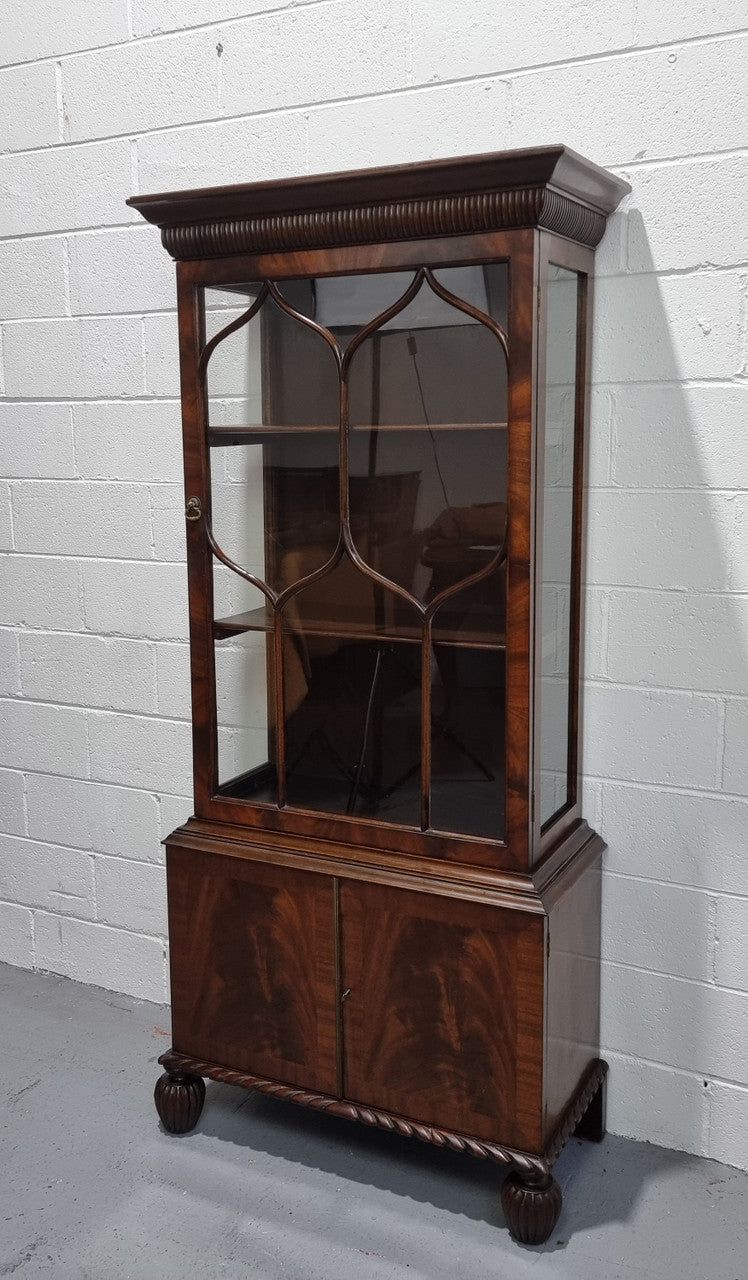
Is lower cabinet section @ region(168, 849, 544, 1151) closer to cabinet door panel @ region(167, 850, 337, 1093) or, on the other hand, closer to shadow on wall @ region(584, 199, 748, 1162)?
cabinet door panel @ region(167, 850, 337, 1093)

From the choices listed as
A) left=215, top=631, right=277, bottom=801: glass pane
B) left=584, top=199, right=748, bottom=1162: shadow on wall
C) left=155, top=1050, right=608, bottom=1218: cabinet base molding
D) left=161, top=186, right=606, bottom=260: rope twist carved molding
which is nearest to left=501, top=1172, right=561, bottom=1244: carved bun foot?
left=155, top=1050, right=608, bottom=1218: cabinet base molding

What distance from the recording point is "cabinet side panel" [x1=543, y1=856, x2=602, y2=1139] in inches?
66.3

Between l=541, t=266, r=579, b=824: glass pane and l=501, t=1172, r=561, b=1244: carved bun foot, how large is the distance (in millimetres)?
523

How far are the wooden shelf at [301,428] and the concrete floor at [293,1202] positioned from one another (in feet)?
3.77

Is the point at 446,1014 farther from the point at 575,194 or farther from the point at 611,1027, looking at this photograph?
the point at 575,194

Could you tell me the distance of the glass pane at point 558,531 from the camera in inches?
64.1

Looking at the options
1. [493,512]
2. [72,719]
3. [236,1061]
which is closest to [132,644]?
[72,719]

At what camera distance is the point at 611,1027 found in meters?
1.94

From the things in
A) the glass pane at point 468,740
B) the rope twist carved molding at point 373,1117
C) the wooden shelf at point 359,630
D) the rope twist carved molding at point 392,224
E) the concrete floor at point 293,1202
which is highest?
the rope twist carved molding at point 392,224

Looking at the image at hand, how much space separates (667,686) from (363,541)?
1.74 ft

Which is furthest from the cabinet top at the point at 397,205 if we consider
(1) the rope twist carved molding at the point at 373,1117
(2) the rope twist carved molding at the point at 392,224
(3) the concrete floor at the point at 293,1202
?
(3) the concrete floor at the point at 293,1202

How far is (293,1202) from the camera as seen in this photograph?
179cm

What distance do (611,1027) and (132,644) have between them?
1.14 m

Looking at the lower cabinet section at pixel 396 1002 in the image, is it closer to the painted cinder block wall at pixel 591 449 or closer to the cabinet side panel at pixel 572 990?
the cabinet side panel at pixel 572 990
